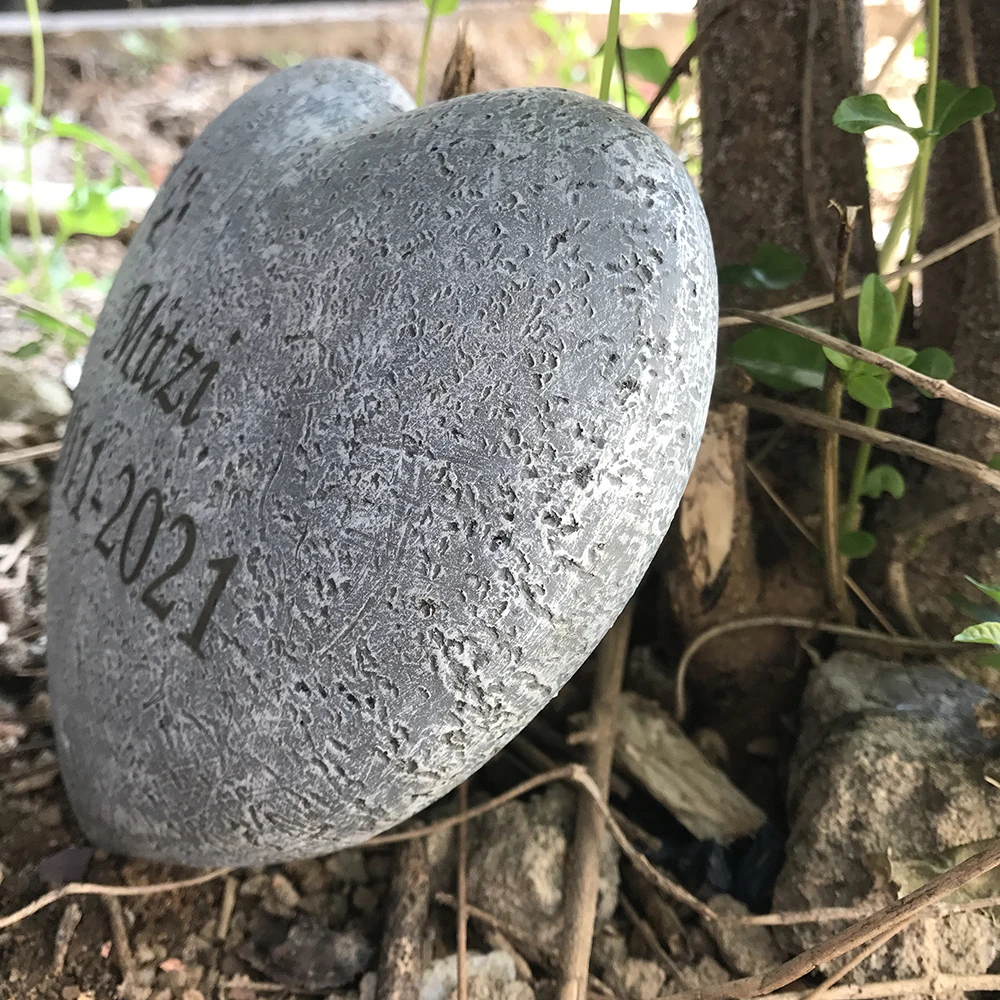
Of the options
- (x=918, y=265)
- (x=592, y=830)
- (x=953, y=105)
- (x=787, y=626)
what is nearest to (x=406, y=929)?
(x=592, y=830)

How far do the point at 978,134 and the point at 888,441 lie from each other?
33 centimetres

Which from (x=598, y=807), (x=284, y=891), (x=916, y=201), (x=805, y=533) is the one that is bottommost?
(x=284, y=891)

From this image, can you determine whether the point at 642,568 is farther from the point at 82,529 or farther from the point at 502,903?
the point at 82,529

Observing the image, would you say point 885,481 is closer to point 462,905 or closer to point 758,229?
point 758,229

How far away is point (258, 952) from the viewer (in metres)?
0.78

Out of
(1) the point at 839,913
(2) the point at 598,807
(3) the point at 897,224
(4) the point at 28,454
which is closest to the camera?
(1) the point at 839,913

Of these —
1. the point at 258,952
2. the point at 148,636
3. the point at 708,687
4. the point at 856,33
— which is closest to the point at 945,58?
the point at 856,33

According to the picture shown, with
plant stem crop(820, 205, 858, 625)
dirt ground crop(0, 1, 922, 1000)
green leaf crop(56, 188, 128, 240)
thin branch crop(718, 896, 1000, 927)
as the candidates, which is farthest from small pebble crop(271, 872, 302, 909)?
green leaf crop(56, 188, 128, 240)

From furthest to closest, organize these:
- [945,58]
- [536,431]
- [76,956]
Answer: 1. [945,58]
2. [76,956]
3. [536,431]

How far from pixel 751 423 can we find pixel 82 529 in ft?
2.48

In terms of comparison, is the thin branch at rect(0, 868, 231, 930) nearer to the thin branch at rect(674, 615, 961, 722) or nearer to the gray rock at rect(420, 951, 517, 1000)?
the gray rock at rect(420, 951, 517, 1000)

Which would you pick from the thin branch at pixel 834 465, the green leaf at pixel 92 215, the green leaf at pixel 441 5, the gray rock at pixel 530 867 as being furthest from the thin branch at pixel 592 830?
the green leaf at pixel 92 215

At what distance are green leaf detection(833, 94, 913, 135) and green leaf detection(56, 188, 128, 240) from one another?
1.15m

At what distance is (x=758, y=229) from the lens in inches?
37.7
